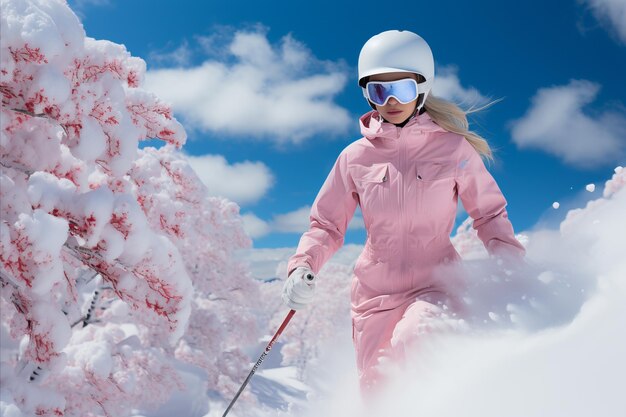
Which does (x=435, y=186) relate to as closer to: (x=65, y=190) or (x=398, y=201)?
(x=398, y=201)

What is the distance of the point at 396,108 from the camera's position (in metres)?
2.90

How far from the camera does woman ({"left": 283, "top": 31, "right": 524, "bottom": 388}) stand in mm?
2688

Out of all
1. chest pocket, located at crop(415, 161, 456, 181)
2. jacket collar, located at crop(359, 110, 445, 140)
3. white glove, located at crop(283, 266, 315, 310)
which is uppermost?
jacket collar, located at crop(359, 110, 445, 140)

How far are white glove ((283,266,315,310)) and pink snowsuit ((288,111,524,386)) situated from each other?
0.13 metres

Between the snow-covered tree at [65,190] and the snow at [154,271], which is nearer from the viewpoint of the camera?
the snow at [154,271]

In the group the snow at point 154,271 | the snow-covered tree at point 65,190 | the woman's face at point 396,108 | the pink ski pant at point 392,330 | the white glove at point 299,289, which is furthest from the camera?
the woman's face at point 396,108

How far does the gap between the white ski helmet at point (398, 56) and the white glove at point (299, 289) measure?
43.6 inches

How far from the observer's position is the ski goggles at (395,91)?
286cm

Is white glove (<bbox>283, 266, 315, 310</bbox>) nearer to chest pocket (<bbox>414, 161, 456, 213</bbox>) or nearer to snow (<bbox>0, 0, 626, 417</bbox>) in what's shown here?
snow (<bbox>0, 0, 626, 417</bbox>)

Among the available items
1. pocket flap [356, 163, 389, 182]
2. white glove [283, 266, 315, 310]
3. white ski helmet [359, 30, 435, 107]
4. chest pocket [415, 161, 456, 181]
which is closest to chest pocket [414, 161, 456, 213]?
chest pocket [415, 161, 456, 181]

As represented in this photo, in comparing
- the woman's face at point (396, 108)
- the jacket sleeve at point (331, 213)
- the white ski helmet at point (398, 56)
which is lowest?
the jacket sleeve at point (331, 213)

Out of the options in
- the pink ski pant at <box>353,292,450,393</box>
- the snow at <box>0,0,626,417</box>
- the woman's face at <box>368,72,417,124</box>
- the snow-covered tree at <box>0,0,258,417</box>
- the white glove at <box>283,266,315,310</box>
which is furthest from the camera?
the woman's face at <box>368,72,417,124</box>

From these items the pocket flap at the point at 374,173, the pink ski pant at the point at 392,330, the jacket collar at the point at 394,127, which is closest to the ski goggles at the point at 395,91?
the jacket collar at the point at 394,127

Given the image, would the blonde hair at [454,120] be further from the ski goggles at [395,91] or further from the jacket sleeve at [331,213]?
the jacket sleeve at [331,213]
